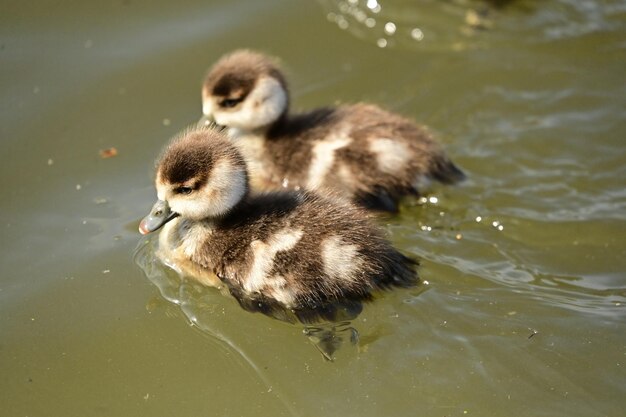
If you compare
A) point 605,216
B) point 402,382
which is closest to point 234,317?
point 402,382

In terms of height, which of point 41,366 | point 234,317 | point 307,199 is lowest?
point 41,366

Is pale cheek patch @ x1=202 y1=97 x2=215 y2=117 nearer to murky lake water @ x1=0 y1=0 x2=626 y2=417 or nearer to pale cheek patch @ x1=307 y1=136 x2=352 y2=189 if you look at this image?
murky lake water @ x1=0 y1=0 x2=626 y2=417

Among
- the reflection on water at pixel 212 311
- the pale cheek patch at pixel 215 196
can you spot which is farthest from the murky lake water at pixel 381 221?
the pale cheek patch at pixel 215 196

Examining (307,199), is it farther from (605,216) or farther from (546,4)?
(546,4)

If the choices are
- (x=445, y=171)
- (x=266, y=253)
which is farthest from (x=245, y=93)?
(x=266, y=253)

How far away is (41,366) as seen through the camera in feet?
8.53

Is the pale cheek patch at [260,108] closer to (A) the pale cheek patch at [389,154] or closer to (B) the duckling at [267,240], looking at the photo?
(A) the pale cheek patch at [389,154]

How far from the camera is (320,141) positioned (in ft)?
11.3

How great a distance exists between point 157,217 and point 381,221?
37.7 inches

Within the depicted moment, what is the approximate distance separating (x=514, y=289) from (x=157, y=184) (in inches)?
54.0

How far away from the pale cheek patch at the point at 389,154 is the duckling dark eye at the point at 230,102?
26.2 inches

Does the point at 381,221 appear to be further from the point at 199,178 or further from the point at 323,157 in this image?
the point at 199,178

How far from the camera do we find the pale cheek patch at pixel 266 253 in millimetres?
2729

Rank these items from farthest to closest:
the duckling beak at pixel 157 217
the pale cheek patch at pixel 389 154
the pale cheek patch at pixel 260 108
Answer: the pale cheek patch at pixel 260 108
the pale cheek patch at pixel 389 154
the duckling beak at pixel 157 217
